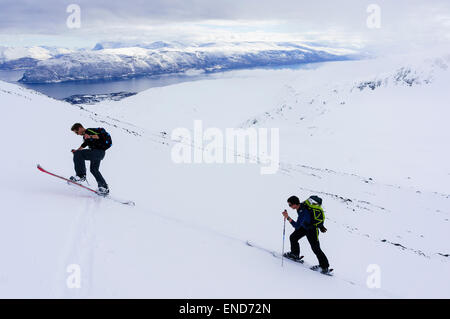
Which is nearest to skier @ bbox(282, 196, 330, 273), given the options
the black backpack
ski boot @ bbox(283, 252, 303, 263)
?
ski boot @ bbox(283, 252, 303, 263)

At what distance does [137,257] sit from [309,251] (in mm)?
5520

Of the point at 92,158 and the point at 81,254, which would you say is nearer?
the point at 81,254

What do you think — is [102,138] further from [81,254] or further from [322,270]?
[322,270]

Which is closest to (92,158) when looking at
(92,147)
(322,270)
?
(92,147)

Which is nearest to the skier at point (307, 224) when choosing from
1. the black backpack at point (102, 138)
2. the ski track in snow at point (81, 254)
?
the ski track in snow at point (81, 254)

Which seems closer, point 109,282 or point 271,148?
point 109,282

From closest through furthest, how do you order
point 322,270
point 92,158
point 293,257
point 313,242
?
1. point 313,242
2. point 322,270
3. point 293,257
4. point 92,158

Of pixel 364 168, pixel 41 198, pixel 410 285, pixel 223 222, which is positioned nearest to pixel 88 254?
pixel 41 198

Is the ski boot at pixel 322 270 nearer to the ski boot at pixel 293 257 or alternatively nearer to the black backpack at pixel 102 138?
the ski boot at pixel 293 257

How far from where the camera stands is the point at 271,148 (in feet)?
126

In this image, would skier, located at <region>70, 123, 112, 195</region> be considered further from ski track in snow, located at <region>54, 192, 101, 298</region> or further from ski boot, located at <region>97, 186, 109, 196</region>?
ski track in snow, located at <region>54, 192, 101, 298</region>

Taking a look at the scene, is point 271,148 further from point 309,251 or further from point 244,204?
point 309,251

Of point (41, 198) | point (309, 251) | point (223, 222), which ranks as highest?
point (41, 198)

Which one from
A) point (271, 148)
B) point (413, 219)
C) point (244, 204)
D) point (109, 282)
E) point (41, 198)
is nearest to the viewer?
point (109, 282)
